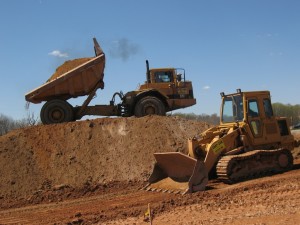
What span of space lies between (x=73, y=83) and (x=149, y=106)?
3.49 metres

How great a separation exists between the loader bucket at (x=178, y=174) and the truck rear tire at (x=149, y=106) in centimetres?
673

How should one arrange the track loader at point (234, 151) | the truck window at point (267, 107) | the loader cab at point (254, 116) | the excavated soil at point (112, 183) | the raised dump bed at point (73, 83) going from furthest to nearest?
the raised dump bed at point (73, 83)
the truck window at point (267, 107)
the loader cab at point (254, 116)
the track loader at point (234, 151)
the excavated soil at point (112, 183)

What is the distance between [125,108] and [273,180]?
374 inches

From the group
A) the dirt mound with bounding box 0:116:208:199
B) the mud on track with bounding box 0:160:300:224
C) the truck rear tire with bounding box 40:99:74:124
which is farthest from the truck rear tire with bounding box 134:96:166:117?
the mud on track with bounding box 0:160:300:224

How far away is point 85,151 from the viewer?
1532cm

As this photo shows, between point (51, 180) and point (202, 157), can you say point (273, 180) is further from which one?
point (51, 180)

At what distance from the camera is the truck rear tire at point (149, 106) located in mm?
18703

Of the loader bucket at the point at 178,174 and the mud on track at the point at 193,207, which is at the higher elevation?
the loader bucket at the point at 178,174

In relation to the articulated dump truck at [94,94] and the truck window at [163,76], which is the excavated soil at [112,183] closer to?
the articulated dump truck at [94,94]

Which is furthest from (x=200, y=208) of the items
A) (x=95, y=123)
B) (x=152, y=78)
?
(x=152, y=78)

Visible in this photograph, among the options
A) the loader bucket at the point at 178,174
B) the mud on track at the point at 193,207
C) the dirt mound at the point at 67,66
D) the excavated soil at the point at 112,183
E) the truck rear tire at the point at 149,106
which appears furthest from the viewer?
the truck rear tire at the point at 149,106

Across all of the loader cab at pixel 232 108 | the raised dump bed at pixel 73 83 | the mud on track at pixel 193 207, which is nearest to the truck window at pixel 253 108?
the loader cab at pixel 232 108

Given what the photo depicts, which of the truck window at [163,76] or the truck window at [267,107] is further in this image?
the truck window at [163,76]

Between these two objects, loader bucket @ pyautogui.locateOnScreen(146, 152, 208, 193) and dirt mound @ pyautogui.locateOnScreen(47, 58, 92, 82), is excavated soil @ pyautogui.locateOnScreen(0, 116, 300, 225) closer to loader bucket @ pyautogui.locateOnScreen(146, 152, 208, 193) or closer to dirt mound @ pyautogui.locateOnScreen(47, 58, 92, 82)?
loader bucket @ pyautogui.locateOnScreen(146, 152, 208, 193)
